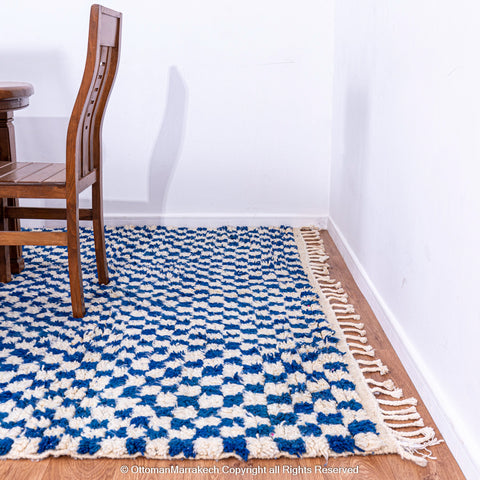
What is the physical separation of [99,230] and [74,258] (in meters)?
0.31

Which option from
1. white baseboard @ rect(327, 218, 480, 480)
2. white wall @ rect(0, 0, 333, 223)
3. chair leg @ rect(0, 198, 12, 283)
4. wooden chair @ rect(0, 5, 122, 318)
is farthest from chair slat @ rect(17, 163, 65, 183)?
white baseboard @ rect(327, 218, 480, 480)

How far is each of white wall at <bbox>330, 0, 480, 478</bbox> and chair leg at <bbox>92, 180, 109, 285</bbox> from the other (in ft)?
3.13

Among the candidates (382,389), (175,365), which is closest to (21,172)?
(175,365)

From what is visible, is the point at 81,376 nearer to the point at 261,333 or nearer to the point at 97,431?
the point at 97,431

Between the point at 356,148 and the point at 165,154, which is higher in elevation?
the point at 356,148

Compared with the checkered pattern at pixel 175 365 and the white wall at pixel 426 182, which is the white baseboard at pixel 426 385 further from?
the checkered pattern at pixel 175 365

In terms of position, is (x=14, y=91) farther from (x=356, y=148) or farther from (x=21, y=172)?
(x=356, y=148)

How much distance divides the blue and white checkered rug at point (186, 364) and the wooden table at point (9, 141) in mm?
66

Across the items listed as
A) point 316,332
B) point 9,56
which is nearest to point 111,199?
point 9,56

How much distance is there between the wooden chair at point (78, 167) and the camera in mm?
1761

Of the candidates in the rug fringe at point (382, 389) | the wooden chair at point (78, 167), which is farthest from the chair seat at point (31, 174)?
the rug fringe at point (382, 389)

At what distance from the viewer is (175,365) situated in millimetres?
1557

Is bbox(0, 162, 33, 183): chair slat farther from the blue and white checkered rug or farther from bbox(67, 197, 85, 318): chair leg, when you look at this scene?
the blue and white checkered rug

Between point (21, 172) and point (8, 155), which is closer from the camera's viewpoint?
point (21, 172)
